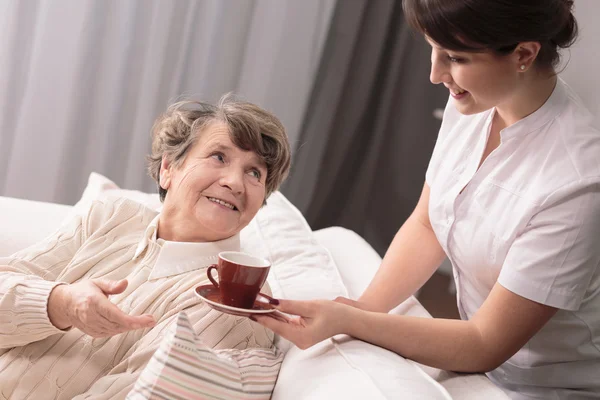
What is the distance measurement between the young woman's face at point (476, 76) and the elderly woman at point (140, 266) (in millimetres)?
411

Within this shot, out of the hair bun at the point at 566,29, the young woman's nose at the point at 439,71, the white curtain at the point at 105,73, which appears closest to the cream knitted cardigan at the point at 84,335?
the young woman's nose at the point at 439,71

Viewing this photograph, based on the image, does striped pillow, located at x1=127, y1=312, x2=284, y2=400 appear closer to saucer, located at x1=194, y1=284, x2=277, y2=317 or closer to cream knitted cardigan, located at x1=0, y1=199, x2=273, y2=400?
saucer, located at x1=194, y1=284, x2=277, y2=317

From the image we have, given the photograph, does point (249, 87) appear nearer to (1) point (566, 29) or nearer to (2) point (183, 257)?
(2) point (183, 257)

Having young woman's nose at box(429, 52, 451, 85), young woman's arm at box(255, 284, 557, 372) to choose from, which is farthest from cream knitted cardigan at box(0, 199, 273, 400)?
young woman's nose at box(429, 52, 451, 85)

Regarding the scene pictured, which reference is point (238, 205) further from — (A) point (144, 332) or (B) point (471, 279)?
(B) point (471, 279)

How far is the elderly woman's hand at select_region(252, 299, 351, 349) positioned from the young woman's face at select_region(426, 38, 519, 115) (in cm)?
53

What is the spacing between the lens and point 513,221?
1.49 metres

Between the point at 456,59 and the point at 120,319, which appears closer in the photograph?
the point at 120,319

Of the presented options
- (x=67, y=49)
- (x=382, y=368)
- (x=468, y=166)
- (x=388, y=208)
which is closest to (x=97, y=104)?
(x=67, y=49)

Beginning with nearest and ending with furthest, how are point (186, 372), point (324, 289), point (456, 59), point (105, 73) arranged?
point (186, 372) → point (456, 59) → point (324, 289) → point (105, 73)

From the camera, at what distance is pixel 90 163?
3.48 m

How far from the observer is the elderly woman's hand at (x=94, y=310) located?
1.26m

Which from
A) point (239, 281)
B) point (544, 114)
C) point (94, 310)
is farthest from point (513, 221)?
point (94, 310)

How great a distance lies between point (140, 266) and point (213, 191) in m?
0.23
